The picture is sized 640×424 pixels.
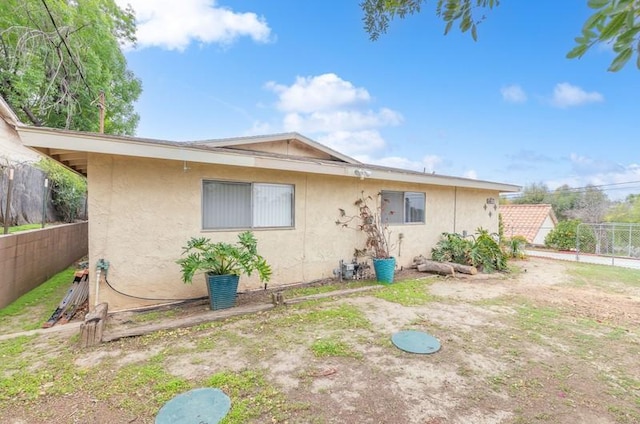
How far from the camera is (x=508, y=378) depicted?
9.73 feet

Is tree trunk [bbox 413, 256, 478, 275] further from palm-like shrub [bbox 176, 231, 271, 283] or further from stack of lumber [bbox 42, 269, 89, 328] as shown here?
stack of lumber [bbox 42, 269, 89, 328]

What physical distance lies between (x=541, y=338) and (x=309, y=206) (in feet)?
14.5

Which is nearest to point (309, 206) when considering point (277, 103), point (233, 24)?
point (233, 24)

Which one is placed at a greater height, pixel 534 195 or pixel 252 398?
pixel 534 195

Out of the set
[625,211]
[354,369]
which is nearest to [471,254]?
[354,369]

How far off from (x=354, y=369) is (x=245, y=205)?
3597 millimetres

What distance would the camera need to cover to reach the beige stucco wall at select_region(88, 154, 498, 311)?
14.8ft

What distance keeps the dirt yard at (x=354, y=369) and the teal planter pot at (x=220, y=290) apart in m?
0.46

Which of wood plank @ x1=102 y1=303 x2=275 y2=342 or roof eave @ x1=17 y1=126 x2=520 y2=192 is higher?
roof eave @ x1=17 y1=126 x2=520 y2=192

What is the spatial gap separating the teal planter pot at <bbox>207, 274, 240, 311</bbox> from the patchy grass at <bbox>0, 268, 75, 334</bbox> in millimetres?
2283

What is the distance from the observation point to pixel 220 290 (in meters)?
4.74

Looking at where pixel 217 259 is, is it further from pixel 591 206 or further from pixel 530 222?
pixel 591 206

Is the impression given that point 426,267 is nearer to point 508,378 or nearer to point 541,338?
point 541,338

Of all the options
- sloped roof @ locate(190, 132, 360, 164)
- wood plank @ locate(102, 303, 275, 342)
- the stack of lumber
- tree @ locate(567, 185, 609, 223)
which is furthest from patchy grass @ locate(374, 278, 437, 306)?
tree @ locate(567, 185, 609, 223)
